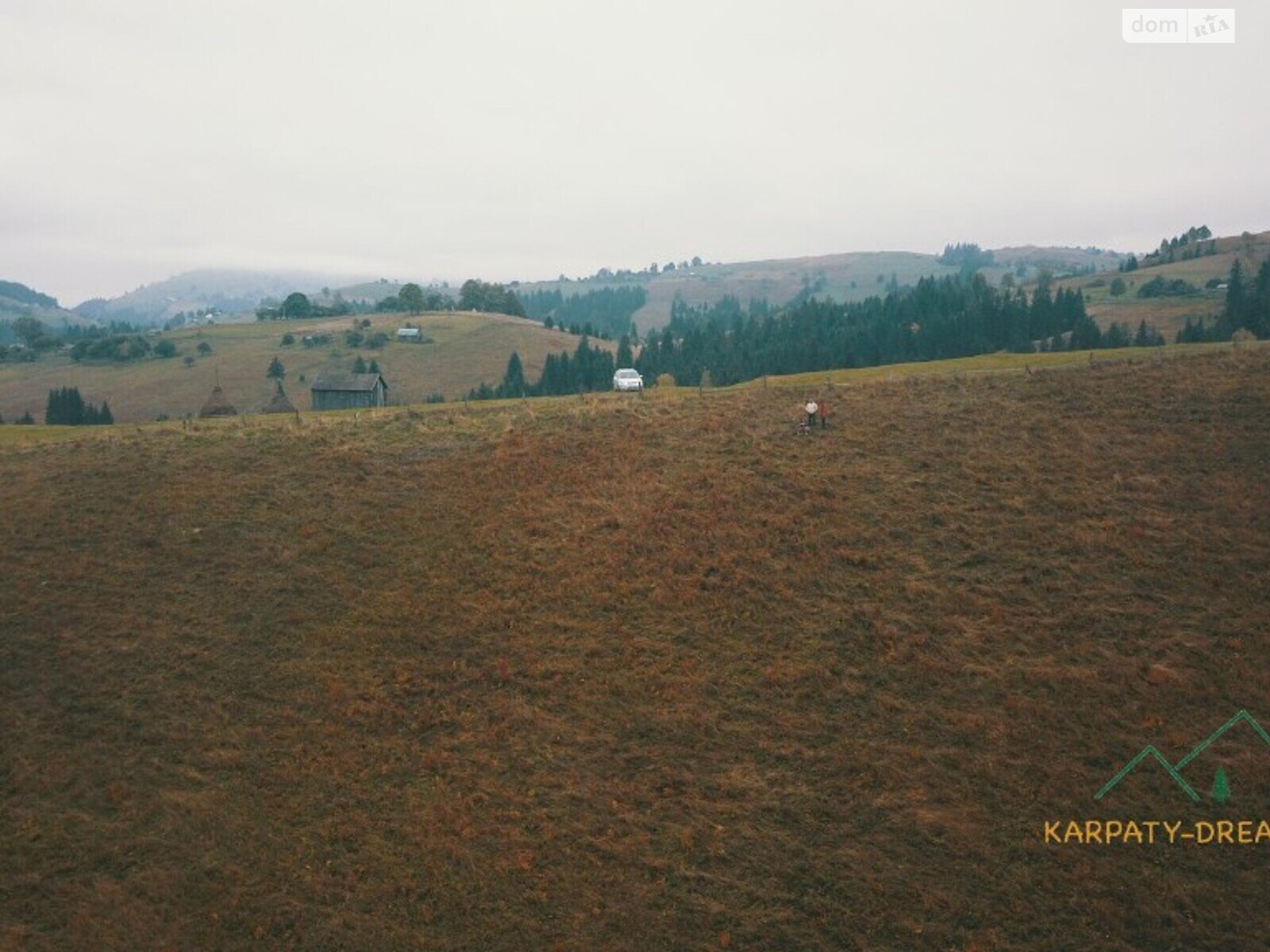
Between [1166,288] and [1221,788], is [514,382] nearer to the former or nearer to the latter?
[1221,788]

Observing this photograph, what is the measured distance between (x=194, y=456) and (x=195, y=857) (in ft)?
73.8

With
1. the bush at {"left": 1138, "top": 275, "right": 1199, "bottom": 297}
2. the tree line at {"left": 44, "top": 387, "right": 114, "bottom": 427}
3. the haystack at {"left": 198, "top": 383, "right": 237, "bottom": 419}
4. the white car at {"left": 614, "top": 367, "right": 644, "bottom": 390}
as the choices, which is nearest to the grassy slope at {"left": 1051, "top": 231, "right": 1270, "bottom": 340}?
the bush at {"left": 1138, "top": 275, "right": 1199, "bottom": 297}

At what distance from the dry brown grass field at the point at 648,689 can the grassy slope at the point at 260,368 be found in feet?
251

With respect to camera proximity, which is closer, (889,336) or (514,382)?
(514,382)

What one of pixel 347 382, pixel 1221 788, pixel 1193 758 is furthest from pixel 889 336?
pixel 1221 788

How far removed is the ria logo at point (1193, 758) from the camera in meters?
15.9

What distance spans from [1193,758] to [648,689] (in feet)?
39.5

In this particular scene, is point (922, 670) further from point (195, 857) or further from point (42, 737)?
point (42, 737)

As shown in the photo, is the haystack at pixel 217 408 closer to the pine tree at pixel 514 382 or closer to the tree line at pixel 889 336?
the pine tree at pixel 514 382

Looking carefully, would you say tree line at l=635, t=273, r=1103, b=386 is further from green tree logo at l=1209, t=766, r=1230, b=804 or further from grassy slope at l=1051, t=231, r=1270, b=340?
green tree logo at l=1209, t=766, r=1230, b=804

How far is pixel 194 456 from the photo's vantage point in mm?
34312

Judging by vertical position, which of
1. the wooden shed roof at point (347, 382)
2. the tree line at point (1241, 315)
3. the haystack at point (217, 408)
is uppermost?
the tree line at point (1241, 315)

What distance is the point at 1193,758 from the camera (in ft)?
54.5

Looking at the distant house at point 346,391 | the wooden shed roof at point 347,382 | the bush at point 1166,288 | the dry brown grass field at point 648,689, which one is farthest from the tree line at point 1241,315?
the wooden shed roof at point 347,382
